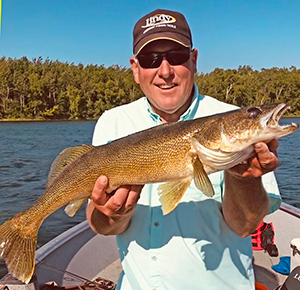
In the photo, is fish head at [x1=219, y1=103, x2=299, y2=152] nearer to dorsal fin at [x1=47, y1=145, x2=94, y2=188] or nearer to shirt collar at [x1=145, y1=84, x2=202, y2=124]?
shirt collar at [x1=145, y1=84, x2=202, y2=124]

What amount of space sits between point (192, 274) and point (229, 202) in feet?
1.71

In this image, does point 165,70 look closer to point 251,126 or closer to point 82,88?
point 251,126

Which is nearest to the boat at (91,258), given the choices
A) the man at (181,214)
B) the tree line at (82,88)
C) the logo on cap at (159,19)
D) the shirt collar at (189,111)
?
the man at (181,214)

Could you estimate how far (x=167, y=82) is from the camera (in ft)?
9.07

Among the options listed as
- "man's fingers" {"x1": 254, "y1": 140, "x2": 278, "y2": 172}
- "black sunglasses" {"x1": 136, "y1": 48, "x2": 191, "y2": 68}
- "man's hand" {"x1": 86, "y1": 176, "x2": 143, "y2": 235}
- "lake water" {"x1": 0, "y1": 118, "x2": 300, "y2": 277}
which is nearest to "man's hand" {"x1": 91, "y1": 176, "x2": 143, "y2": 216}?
"man's hand" {"x1": 86, "y1": 176, "x2": 143, "y2": 235}

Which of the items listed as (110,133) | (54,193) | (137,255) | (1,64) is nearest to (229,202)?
(137,255)

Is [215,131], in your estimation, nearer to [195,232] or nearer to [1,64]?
[195,232]

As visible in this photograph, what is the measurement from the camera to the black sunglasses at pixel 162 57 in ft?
9.22

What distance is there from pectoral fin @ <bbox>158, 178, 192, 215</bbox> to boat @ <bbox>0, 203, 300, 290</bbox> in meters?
2.60

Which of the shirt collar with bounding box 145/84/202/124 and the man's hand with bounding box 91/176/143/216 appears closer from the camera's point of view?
the man's hand with bounding box 91/176/143/216

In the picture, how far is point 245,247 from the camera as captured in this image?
98.7 inches

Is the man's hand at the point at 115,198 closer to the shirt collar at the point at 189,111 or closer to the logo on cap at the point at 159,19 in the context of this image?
the shirt collar at the point at 189,111

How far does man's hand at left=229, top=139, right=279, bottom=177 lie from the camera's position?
212 centimetres

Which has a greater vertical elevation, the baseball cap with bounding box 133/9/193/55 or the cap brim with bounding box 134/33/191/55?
the baseball cap with bounding box 133/9/193/55
